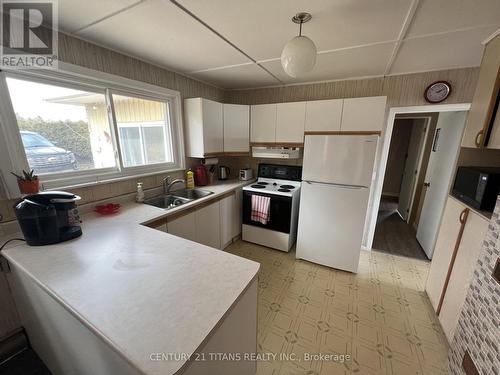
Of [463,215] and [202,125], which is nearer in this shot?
[463,215]

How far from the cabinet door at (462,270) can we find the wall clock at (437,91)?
1385 mm

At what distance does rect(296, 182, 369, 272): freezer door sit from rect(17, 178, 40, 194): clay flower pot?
232 centimetres

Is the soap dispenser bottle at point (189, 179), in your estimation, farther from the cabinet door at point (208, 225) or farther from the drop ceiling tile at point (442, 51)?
the drop ceiling tile at point (442, 51)

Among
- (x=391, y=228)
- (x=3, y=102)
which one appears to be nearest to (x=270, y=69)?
(x=3, y=102)

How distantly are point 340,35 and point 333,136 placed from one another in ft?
2.95

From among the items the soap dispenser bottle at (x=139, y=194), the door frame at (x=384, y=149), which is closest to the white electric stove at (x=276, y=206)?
the door frame at (x=384, y=149)

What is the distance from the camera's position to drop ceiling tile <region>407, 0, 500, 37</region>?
1.08 m

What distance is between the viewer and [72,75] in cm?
154

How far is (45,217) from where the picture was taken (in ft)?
3.80

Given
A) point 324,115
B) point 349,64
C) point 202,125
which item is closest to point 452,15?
point 349,64

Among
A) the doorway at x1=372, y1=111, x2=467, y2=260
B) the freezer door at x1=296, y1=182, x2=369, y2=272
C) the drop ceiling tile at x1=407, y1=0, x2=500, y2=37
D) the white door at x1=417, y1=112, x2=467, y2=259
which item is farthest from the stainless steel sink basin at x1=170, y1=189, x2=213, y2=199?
the white door at x1=417, y1=112, x2=467, y2=259

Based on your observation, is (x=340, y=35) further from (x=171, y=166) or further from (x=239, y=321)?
(x=171, y=166)

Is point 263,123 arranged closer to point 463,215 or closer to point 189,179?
point 189,179

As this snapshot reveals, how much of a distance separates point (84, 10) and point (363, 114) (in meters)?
2.44
